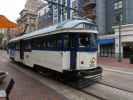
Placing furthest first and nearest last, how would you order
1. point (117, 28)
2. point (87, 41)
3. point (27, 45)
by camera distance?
point (117, 28) → point (27, 45) → point (87, 41)

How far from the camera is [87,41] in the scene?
13.6 metres

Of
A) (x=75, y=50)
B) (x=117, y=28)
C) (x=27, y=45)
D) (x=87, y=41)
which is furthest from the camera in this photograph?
(x=117, y=28)

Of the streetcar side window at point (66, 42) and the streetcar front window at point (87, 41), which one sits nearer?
the streetcar side window at point (66, 42)

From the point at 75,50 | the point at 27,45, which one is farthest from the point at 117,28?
the point at 75,50

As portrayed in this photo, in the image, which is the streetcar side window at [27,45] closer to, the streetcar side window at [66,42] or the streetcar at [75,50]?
Result: the streetcar at [75,50]

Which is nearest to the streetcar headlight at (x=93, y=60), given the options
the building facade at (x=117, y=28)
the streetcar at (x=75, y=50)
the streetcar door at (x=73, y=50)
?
the streetcar at (x=75, y=50)

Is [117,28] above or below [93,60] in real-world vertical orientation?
above

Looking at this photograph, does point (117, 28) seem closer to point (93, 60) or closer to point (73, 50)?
point (93, 60)

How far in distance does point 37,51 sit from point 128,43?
27139mm

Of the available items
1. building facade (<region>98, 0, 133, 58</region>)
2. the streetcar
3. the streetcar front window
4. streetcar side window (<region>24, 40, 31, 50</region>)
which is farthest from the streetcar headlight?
building facade (<region>98, 0, 133, 58</region>)

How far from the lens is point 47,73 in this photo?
16.8 m

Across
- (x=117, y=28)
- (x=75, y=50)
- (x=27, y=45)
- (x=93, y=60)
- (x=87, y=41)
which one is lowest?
(x=93, y=60)

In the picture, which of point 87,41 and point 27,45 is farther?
point 27,45

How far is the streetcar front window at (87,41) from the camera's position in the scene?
525 inches
